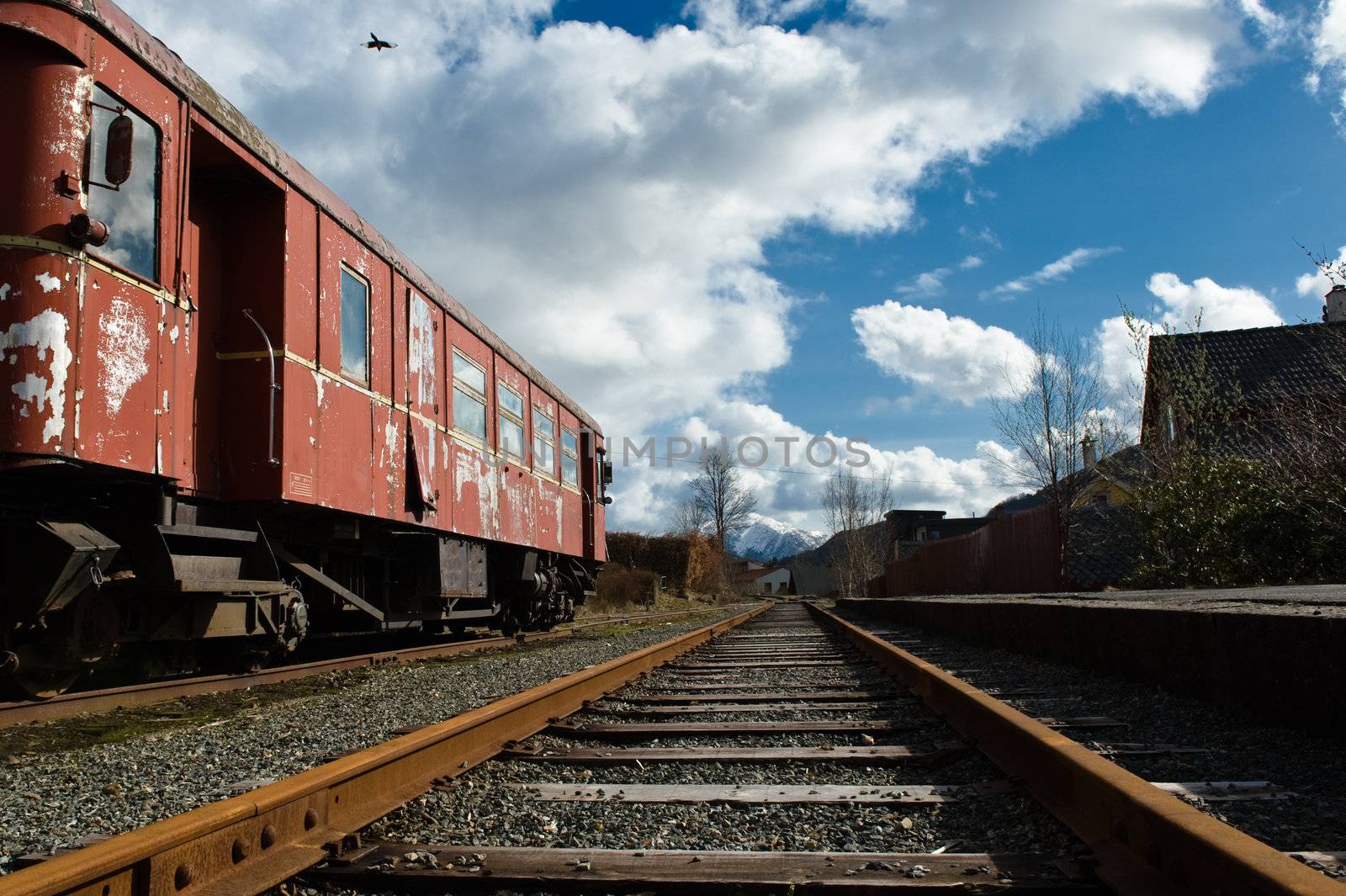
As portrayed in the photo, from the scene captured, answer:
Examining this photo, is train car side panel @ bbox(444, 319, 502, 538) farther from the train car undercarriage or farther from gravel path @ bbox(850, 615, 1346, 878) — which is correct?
gravel path @ bbox(850, 615, 1346, 878)

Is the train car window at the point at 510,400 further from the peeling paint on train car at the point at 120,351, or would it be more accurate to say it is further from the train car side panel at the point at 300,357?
the peeling paint on train car at the point at 120,351

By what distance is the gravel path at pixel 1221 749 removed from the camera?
2.37 m

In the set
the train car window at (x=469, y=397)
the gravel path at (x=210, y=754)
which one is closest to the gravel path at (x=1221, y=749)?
the gravel path at (x=210, y=754)

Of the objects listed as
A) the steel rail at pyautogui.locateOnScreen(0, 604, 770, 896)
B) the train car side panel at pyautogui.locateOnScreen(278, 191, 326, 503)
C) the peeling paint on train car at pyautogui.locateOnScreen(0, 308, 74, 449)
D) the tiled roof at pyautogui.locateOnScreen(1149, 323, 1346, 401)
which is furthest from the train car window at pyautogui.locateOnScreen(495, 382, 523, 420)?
the tiled roof at pyautogui.locateOnScreen(1149, 323, 1346, 401)

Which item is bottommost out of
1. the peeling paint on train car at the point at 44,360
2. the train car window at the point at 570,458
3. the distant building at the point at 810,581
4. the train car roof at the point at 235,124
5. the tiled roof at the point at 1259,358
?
the distant building at the point at 810,581

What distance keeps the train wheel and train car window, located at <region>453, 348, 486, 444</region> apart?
14.5ft

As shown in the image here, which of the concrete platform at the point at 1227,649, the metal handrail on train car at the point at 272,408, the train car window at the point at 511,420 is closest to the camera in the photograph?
the concrete platform at the point at 1227,649

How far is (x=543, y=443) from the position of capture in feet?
42.9

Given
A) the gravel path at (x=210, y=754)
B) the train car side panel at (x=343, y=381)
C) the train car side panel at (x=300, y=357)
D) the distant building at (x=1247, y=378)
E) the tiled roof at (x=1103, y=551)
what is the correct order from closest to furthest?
the gravel path at (x=210, y=754) → the train car side panel at (x=300, y=357) → the train car side panel at (x=343, y=381) → the distant building at (x=1247, y=378) → the tiled roof at (x=1103, y=551)

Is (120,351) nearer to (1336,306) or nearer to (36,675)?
(36,675)

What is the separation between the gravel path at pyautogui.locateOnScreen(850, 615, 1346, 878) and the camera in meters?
2.37

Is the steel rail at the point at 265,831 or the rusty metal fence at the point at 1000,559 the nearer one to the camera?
the steel rail at the point at 265,831

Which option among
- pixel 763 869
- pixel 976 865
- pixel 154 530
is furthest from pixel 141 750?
pixel 976 865

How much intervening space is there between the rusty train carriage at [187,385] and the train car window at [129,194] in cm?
1
